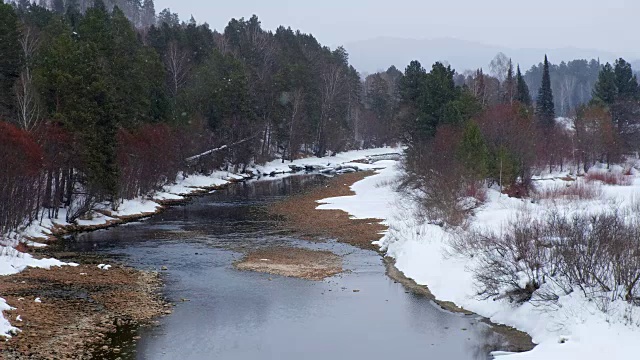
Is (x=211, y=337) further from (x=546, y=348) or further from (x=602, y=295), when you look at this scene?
(x=602, y=295)

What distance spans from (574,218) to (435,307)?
217 inches

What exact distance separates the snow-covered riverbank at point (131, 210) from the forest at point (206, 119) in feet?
2.55

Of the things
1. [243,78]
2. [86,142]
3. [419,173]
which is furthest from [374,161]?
[86,142]

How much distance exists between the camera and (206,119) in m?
74.1

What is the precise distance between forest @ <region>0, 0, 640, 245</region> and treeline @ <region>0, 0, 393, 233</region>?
5.4 inches

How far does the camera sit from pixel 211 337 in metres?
18.7

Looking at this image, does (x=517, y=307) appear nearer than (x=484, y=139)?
Yes

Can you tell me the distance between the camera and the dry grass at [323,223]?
123 ft

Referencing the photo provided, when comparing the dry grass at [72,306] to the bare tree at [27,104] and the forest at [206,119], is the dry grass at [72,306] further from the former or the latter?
the bare tree at [27,104]

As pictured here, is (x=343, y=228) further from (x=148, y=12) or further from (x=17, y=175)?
(x=148, y=12)

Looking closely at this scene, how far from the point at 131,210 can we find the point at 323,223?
14142mm

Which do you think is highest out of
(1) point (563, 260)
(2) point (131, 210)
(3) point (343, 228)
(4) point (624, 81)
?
(4) point (624, 81)

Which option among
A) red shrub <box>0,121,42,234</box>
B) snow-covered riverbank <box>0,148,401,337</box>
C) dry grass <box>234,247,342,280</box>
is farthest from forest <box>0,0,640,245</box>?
dry grass <box>234,247,342,280</box>

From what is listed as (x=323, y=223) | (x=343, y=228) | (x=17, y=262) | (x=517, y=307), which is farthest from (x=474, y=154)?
(x=17, y=262)
